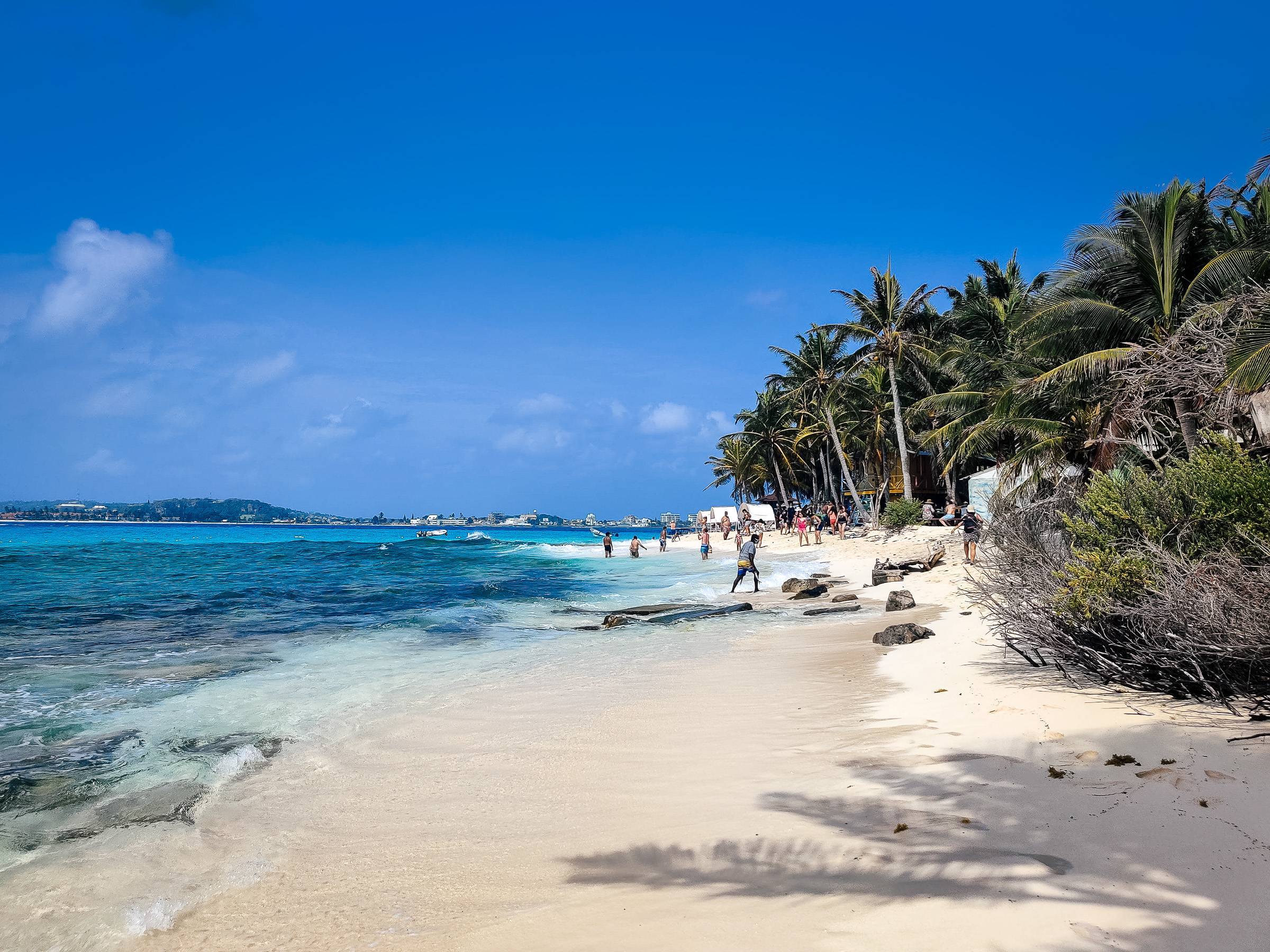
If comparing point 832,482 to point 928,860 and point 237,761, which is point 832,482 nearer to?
point 237,761

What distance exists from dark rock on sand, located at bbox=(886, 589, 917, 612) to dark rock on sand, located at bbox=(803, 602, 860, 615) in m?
0.68

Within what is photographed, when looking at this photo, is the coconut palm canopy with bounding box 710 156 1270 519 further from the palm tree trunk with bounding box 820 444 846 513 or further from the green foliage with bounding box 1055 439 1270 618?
the palm tree trunk with bounding box 820 444 846 513

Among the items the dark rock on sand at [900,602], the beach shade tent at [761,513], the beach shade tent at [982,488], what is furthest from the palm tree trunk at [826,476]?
the dark rock on sand at [900,602]

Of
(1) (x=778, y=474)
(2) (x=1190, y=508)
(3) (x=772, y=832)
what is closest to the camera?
(3) (x=772, y=832)

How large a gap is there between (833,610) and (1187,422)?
654cm

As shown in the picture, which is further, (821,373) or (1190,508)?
(821,373)

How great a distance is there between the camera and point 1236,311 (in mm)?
8617

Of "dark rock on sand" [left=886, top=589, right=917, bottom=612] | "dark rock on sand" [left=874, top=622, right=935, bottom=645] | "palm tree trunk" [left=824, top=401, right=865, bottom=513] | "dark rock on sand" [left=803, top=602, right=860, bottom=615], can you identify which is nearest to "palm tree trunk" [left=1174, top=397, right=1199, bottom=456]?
"dark rock on sand" [left=874, top=622, right=935, bottom=645]

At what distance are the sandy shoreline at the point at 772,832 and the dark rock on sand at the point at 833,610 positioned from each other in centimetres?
702

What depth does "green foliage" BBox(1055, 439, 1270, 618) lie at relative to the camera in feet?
16.1

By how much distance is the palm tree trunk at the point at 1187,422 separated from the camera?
8777 millimetres

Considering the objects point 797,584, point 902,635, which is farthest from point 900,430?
point 902,635

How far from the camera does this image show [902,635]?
9.48m

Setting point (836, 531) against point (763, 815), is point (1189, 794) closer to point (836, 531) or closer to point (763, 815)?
point (763, 815)
